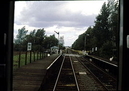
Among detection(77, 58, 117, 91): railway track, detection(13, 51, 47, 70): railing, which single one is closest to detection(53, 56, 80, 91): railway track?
detection(77, 58, 117, 91): railway track

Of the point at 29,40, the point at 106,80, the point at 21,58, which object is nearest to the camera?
the point at 106,80

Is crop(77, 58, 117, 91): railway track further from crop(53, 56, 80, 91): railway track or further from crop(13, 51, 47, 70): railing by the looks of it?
crop(13, 51, 47, 70): railing

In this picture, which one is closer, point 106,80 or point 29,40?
point 106,80

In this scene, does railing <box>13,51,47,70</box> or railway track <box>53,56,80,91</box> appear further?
railing <box>13,51,47,70</box>

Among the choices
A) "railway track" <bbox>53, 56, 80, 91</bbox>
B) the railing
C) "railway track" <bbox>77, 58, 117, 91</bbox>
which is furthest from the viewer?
the railing

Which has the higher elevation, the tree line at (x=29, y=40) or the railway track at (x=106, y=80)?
the tree line at (x=29, y=40)

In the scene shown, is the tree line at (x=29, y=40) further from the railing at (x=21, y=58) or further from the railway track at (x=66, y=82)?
the railway track at (x=66, y=82)

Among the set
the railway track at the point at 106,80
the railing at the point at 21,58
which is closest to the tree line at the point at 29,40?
the railing at the point at 21,58

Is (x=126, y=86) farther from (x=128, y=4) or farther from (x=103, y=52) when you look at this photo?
(x=103, y=52)

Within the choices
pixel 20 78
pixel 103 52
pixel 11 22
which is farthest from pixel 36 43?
pixel 11 22

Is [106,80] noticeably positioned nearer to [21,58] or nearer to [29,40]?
[21,58]

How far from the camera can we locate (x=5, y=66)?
1826 mm

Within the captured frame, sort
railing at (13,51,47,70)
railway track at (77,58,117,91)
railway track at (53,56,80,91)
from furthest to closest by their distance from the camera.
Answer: railing at (13,51,47,70) < railway track at (77,58,117,91) < railway track at (53,56,80,91)

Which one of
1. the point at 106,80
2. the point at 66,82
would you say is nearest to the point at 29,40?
the point at 66,82
